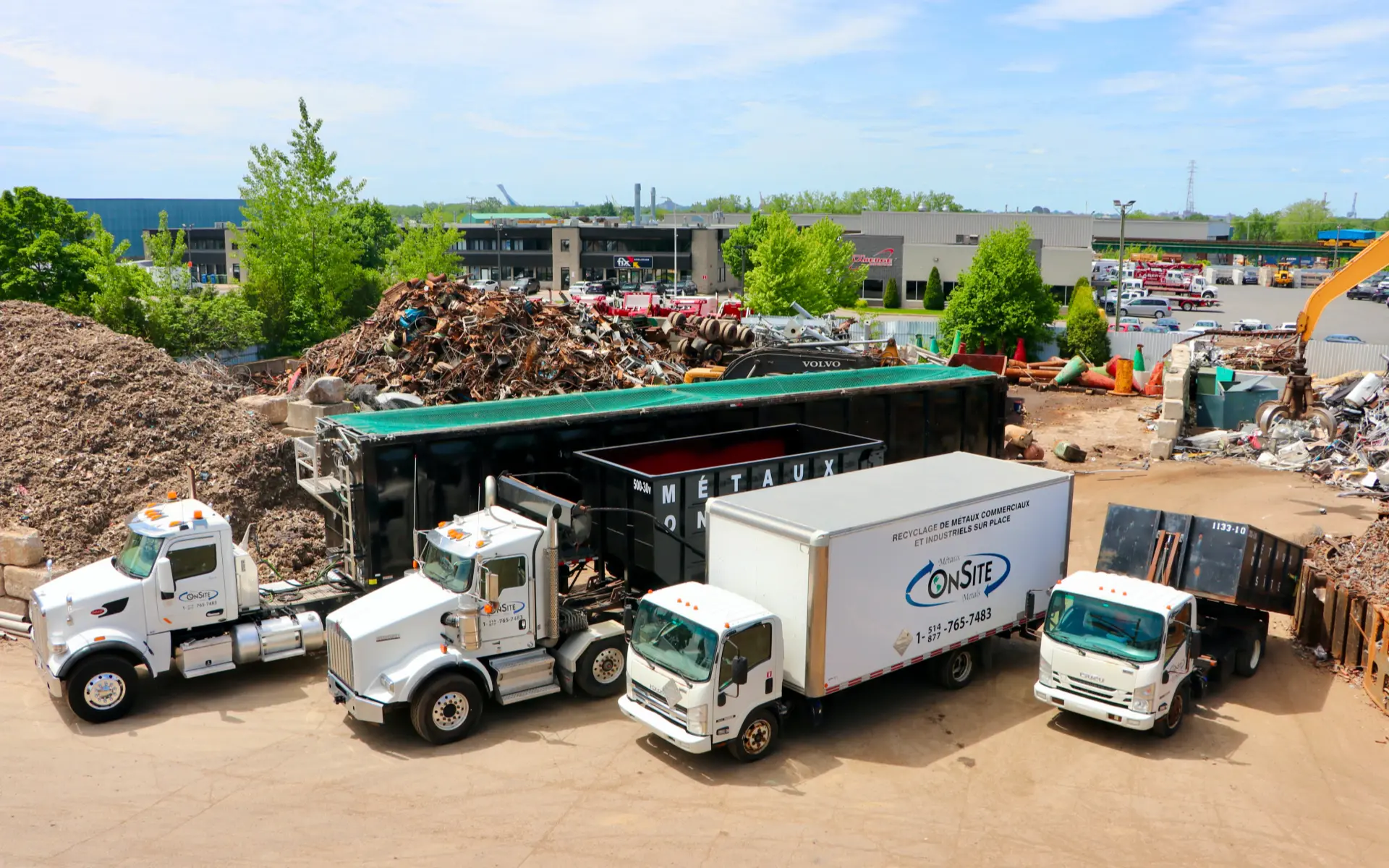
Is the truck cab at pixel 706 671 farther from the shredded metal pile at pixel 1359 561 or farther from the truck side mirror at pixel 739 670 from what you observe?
the shredded metal pile at pixel 1359 561

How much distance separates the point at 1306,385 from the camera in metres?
32.3

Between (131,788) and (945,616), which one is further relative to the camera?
(945,616)

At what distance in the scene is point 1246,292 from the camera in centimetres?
10431

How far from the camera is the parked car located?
243ft

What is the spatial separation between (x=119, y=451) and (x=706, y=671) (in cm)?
1344

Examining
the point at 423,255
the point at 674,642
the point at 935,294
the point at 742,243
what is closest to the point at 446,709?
the point at 674,642

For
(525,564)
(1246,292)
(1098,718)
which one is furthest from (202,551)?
(1246,292)

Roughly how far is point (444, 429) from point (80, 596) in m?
5.15

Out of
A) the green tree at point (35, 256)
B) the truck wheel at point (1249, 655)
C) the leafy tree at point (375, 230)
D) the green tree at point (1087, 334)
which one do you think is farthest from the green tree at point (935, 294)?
the truck wheel at point (1249, 655)

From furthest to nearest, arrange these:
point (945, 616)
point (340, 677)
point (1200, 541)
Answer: point (1200, 541) < point (945, 616) < point (340, 677)

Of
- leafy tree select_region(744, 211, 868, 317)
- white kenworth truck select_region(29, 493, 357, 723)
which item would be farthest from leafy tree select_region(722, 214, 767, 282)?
white kenworth truck select_region(29, 493, 357, 723)

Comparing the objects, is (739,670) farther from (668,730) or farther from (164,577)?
(164,577)

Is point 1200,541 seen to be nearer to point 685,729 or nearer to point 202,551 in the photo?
point 685,729

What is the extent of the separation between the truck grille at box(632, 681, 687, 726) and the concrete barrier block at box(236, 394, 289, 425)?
43.3 feet
